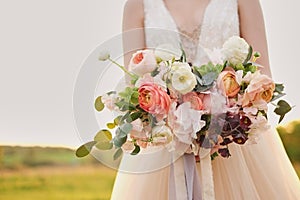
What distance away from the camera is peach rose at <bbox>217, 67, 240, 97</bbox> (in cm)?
99

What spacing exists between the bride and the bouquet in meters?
0.10

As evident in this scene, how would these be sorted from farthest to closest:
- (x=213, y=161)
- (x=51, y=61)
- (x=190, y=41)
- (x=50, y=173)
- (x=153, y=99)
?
(x=50, y=173) → (x=51, y=61) → (x=190, y=41) → (x=213, y=161) → (x=153, y=99)

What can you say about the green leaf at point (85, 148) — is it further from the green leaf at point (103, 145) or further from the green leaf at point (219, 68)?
the green leaf at point (219, 68)

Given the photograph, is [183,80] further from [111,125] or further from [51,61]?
[51,61]

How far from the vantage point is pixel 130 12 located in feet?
4.72

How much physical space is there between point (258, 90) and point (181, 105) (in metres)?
0.13

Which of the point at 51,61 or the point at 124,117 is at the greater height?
the point at 51,61

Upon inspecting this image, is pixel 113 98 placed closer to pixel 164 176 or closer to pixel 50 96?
pixel 164 176

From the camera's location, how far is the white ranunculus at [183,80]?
973mm

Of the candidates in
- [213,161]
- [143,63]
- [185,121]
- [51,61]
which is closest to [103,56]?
[143,63]

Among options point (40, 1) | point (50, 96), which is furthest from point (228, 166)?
point (40, 1)

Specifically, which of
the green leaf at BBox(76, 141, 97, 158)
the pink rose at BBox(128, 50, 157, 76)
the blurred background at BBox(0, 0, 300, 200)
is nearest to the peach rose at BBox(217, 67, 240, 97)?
the pink rose at BBox(128, 50, 157, 76)

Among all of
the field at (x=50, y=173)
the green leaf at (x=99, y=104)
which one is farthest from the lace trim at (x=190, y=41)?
the field at (x=50, y=173)

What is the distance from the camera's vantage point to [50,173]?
7.73 feet
